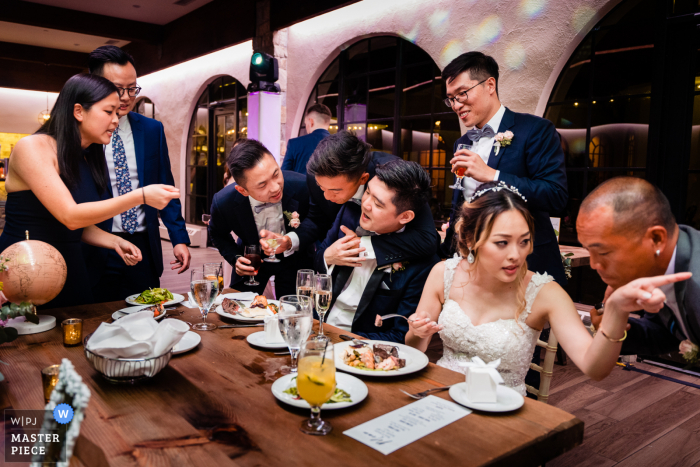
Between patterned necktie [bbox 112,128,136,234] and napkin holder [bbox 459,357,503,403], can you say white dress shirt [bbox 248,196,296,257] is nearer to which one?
patterned necktie [bbox 112,128,136,234]

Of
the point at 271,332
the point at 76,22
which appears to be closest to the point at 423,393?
the point at 271,332

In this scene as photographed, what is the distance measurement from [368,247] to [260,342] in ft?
2.16

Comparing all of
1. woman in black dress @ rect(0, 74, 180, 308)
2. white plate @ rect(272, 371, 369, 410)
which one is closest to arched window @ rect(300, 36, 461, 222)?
woman in black dress @ rect(0, 74, 180, 308)

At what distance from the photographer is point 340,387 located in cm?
123

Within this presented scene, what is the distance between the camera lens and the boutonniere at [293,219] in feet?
8.99

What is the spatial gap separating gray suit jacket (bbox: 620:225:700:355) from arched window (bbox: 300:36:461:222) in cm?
407

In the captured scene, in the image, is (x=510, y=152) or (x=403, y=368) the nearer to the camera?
(x=403, y=368)

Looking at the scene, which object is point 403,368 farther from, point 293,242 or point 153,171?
point 153,171

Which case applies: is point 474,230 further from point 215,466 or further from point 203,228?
point 203,228

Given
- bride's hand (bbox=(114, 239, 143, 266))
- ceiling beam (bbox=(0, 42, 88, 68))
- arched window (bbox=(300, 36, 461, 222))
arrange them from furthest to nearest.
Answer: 1. ceiling beam (bbox=(0, 42, 88, 68))
2. arched window (bbox=(300, 36, 461, 222))
3. bride's hand (bbox=(114, 239, 143, 266))

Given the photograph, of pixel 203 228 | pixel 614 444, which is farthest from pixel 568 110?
pixel 203 228

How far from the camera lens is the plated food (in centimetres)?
137

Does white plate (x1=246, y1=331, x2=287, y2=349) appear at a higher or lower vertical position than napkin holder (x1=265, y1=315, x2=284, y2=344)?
lower

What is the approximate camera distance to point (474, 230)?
172 centimetres
